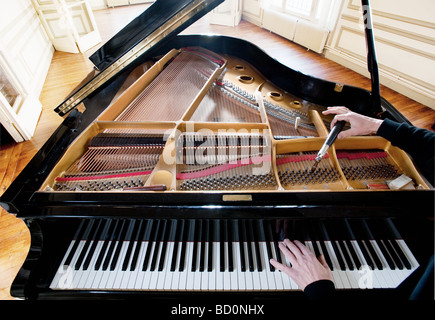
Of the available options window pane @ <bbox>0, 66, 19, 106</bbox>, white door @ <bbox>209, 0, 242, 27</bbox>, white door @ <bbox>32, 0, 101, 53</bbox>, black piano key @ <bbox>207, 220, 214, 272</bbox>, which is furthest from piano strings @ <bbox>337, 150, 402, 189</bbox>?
white door @ <bbox>209, 0, 242, 27</bbox>

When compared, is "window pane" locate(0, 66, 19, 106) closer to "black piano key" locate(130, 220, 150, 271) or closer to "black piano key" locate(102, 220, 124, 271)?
"black piano key" locate(102, 220, 124, 271)

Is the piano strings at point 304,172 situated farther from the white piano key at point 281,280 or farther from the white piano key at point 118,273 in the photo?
the white piano key at point 118,273

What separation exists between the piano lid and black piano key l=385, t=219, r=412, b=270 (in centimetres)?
241

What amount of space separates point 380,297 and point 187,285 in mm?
1146

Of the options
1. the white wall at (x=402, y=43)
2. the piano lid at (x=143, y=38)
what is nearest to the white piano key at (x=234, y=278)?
the piano lid at (x=143, y=38)

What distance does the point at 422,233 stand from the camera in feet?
4.58

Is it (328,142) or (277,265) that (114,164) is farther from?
(328,142)

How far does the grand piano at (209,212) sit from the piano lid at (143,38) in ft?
2.35

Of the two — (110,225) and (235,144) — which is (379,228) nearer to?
(235,144)

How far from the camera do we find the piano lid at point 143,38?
2402 millimetres

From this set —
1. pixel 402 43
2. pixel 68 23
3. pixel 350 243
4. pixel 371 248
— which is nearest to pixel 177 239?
pixel 350 243

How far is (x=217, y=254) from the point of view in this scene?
1487 millimetres

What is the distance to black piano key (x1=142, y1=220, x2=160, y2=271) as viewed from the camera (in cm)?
143

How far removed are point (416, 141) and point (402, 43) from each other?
5.11 meters
